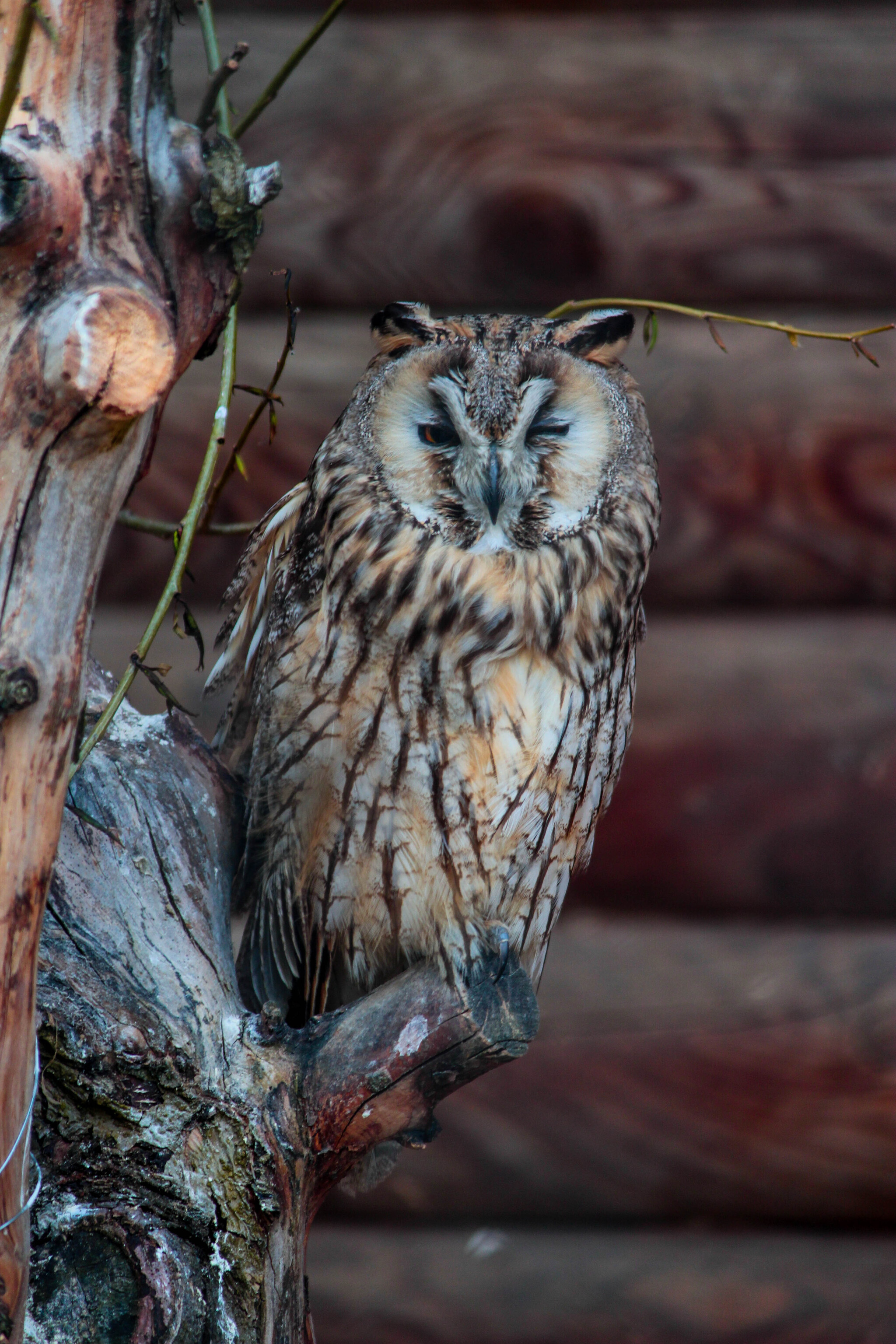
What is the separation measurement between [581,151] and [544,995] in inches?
57.0

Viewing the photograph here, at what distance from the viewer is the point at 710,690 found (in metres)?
2.11

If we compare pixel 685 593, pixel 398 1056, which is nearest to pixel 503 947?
pixel 398 1056

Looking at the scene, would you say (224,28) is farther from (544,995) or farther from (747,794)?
(544,995)

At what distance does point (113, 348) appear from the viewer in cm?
77

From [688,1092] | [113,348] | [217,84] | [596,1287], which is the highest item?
[217,84]

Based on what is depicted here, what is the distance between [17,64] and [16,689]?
381mm

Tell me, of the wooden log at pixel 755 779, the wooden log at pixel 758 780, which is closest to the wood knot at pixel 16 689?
the wooden log at pixel 755 779

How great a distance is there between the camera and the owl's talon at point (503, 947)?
1343 millimetres

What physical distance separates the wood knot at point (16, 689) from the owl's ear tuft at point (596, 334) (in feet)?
A: 2.33

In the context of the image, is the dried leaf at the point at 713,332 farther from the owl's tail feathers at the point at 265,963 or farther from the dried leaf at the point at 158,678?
the owl's tail feathers at the point at 265,963

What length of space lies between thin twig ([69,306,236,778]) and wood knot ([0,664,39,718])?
0.42 feet

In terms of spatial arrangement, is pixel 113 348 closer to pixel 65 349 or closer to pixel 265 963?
pixel 65 349

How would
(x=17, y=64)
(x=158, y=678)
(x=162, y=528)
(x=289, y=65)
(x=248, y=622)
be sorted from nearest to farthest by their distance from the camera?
(x=17, y=64) < (x=289, y=65) < (x=158, y=678) < (x=162, y=528) < (x=248, y=622)

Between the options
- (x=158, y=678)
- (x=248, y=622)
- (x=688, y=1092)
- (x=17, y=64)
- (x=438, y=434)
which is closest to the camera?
(x=17, y=64)
